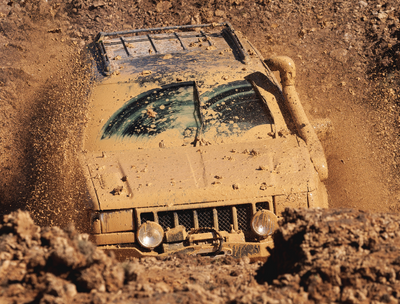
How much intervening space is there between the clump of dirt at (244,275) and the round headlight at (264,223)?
25.2 inches

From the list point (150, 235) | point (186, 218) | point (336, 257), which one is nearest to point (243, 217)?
point (186, 218)

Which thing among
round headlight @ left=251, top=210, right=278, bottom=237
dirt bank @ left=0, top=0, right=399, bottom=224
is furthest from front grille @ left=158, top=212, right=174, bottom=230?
dirt bank @ left=0, top=0, right=399, bottom=224

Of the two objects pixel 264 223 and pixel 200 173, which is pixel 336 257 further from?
pixel 200 173

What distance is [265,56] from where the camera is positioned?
1002 centimetres

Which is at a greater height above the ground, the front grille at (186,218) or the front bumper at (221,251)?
the front grille at (186,218)

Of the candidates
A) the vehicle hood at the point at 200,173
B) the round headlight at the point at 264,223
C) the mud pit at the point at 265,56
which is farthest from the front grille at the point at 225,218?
the mud pit at the point at 265,56

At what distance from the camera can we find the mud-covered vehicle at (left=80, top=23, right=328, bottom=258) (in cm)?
416

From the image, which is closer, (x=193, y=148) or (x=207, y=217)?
(x=207, y=217)

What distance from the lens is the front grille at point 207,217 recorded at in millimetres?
4215

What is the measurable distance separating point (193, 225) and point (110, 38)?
321 centimetres

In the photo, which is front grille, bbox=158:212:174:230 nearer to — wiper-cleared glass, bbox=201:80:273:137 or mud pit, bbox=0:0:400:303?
mud pit, bbox=0:0:400:303

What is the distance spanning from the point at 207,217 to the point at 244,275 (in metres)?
0.83

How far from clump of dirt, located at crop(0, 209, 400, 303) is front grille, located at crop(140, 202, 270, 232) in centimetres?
75

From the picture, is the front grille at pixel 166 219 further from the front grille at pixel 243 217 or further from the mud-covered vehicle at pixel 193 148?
the front grille at pixel 243 217
